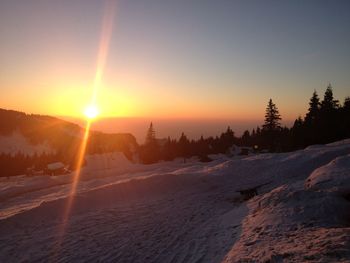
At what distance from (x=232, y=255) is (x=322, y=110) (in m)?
52.3

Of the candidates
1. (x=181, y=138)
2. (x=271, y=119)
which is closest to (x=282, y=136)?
(x=271, y=119)

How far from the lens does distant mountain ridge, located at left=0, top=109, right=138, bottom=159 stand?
11825cm

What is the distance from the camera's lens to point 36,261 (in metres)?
13.7

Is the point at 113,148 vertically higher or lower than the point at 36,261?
higher

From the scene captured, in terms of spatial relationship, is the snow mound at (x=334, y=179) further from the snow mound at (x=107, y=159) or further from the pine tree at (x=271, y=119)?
the snow mound at (x=107, y=159)

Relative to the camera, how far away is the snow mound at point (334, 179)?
15.4m

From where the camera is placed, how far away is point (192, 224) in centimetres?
1658

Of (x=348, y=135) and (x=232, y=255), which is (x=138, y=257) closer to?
(x=232, y=255)

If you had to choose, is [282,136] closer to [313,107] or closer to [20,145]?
[313,107]

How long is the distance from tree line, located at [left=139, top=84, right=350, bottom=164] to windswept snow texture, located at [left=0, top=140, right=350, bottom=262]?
30981mm

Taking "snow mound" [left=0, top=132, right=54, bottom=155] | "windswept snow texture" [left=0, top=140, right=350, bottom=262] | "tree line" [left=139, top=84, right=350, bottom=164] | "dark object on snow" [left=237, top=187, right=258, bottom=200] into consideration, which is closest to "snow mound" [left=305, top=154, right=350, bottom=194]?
"windswept snow texture" [left=0, top=140, right=350, bottom=262]

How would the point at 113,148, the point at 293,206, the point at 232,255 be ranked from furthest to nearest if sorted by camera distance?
the point at 113,148 → the point at 293,206 → the point at 232,255

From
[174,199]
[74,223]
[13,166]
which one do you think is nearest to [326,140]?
[174,199]

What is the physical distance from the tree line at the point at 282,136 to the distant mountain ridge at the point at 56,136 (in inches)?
1212
